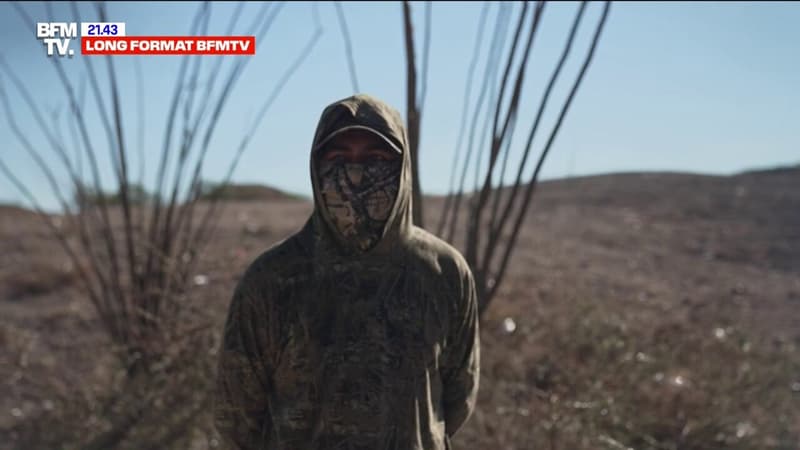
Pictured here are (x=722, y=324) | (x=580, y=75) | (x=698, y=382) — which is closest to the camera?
(x=580, y=75)

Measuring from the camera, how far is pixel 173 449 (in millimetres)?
3830

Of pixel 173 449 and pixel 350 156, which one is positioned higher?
pixel 350 156

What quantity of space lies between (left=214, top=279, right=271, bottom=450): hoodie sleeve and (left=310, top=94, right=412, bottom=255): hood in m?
0.25

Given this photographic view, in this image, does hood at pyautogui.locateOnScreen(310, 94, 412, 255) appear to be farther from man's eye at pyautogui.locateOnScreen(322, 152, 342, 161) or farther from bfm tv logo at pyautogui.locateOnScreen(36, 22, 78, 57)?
bfm tv logo at pyautogui.locateOnScreen(36, 22, 78, 57)

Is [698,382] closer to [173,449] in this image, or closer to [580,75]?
[580,75]

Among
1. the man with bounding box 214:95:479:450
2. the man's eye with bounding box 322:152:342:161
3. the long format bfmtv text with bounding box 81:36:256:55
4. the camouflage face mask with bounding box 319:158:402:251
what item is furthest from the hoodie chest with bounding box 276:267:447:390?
the long format bfmtv text with bounding box 81:36:256:55

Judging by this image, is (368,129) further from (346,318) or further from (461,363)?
(461,363)

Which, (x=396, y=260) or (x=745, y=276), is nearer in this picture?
(x=396, y=260)

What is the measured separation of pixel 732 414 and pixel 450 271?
316 cm

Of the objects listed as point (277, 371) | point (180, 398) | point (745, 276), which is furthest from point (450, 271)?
point (745, 276)

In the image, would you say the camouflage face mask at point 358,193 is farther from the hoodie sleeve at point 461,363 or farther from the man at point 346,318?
the hoodie sleeve at point 461,363

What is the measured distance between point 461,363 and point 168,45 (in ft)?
8.61

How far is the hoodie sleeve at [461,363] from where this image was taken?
6.20 feet

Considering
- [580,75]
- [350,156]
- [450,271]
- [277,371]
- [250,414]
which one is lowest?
[250,414]
